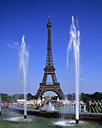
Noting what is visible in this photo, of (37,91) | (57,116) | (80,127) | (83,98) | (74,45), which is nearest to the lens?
(80,127)

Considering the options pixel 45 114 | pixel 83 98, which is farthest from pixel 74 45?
pixel 83 98

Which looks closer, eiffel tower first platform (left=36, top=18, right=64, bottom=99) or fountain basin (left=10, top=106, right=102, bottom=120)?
fountain basin (left=10, top=106, right=102, bottom=120)

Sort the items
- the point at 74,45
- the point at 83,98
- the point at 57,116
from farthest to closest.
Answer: the point at 83,98 < the point at 57,116 < the point at 74,45

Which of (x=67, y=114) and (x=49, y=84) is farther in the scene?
(x=49, y=84)

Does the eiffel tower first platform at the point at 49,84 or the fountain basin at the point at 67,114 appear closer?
the fountain basin at the point at 67,114

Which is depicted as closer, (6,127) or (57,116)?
(6,127)

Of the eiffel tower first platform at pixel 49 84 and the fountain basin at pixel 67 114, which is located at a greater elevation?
the eiffel tower first platform at pixel 49 84

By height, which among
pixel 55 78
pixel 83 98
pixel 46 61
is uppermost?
pixel 46 61

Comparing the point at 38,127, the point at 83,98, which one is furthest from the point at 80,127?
the point at 83,98

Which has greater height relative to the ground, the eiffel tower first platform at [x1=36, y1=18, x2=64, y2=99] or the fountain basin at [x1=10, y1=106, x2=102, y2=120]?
the eiffel tower first platform at [x1=36, y1=18, x2=64, y2=99]

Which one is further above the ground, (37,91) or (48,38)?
(48,38)

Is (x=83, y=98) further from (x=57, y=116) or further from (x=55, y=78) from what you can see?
(x=57, y=116)
